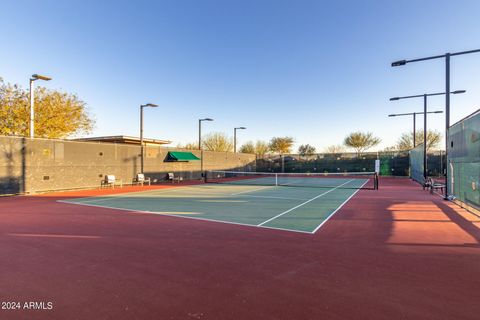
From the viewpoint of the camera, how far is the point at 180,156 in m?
26.4

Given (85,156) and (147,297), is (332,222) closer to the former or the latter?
(147,297)

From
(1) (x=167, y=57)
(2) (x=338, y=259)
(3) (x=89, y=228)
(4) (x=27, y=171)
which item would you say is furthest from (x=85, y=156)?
(2) (x=338, y=259)

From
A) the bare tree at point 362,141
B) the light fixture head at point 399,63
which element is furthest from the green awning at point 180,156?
the bare tree at point 362,141

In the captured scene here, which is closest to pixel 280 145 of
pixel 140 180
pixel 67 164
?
pixel 140 180

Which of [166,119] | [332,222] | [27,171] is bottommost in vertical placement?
[332,222]

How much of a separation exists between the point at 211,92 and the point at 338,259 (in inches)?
1033

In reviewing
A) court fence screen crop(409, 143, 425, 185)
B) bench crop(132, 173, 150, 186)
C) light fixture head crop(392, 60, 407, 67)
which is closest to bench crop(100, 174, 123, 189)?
bench crop(132, 173, 150, 186)

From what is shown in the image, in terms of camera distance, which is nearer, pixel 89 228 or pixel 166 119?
pixel 89 228

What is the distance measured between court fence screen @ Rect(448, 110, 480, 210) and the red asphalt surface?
2.34 meters

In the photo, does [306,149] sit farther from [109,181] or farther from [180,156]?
[109,181]

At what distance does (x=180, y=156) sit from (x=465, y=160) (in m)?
21.5

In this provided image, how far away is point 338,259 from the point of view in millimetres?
4902

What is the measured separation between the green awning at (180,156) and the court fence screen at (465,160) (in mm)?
20335

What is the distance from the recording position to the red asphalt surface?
3.27 metres
